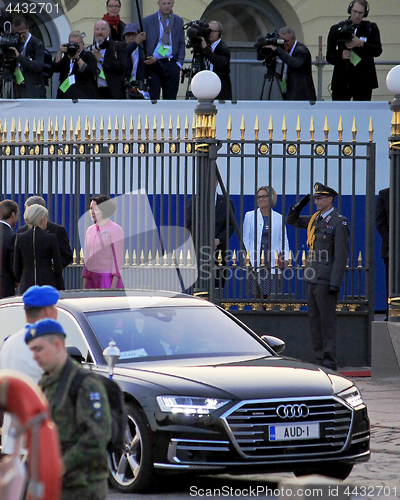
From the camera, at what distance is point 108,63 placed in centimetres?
1554

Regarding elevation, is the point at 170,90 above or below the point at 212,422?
above

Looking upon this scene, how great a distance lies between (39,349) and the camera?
4.09m

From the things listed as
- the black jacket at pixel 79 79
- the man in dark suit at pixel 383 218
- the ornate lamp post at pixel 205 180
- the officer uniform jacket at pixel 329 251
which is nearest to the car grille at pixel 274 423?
the officer uniform jacket at pixel 329 251

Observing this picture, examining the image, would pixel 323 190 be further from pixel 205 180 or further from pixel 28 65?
pixel 28 65

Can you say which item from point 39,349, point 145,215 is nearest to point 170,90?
point 145,215

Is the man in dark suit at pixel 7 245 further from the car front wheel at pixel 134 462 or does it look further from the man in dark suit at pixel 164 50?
the car front wheel at pixel 134 462

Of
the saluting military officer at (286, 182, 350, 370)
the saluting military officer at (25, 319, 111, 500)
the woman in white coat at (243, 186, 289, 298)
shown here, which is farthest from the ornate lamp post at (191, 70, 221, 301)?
the saluting military officer at (25, 319, 111, 500)

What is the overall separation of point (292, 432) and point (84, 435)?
2.72 metres

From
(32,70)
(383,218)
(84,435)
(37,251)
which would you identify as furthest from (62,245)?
(84,435)

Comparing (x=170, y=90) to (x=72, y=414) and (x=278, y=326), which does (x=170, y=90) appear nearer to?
(x=278, y=326)

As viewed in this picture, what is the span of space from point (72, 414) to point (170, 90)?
1237cm

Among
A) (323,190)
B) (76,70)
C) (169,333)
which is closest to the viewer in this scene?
(169,333)

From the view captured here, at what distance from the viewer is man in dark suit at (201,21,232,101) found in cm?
1534

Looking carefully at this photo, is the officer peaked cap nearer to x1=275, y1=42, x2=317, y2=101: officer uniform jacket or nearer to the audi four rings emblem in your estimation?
x1=275, y1=42, x2=317, y2=101: officer uniform jacket
